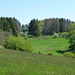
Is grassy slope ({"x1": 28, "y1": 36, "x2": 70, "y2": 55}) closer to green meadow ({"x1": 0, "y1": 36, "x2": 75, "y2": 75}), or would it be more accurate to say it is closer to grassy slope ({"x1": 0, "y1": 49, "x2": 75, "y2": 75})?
green meadow ({"x1": 0, "y1": 36, "x2": 75, "y2": 75})

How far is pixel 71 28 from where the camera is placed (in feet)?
214

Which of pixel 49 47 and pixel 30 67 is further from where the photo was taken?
pixel 49 47

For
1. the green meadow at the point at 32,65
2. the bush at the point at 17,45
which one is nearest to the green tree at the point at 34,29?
the bush at the point at 17,45

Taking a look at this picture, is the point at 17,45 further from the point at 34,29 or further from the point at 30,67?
the point at 34,29

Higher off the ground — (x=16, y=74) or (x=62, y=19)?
(x=62, y=19)

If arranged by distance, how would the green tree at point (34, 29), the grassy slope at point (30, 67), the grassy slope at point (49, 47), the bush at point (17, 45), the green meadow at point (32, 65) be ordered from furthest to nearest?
the green tree at point (34, 29) → the grassy slope at point (49, 47) → the bush at point (17, 45) → the green meadow at point (32, 65) → the grassy slope at point (30, 67)

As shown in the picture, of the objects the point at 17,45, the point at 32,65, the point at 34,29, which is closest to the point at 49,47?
the point at 17,45

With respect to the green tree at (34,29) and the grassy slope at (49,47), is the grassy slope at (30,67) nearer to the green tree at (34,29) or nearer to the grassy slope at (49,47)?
the grassy slope at (49,47)

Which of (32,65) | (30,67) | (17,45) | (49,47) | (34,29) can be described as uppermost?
(34,29)

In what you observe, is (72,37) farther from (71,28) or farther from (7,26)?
(7,26)

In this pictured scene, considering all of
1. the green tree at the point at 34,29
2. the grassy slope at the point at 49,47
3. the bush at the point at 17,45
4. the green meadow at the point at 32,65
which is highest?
the green tree at the point at 34,29

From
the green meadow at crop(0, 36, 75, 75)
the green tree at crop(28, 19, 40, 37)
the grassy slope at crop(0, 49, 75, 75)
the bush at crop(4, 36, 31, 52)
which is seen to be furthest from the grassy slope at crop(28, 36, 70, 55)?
the grassy slope at crop(0, 49, 75, 75)

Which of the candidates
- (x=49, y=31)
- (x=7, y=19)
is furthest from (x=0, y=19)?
(x=49, y=31)

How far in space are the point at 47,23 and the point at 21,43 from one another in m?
107
